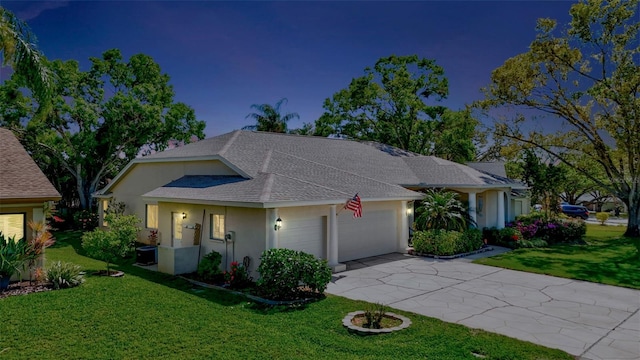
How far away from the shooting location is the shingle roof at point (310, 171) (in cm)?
1328

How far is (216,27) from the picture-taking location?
62.1 feet

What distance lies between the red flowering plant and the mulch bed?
5080mm

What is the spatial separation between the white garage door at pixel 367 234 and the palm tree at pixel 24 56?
1081 cm

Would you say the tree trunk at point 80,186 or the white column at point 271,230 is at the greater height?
the tree trunk at point 80,186

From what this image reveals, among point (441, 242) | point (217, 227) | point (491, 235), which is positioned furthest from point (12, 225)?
point (491, 235)

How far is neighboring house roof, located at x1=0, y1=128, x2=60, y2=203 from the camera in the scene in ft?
37.0

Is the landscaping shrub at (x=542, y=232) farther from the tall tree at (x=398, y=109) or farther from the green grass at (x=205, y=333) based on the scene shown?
the green grass at (x=205, y=333)

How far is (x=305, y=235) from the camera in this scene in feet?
43.4

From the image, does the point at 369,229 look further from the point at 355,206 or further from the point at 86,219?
the point at 86,219

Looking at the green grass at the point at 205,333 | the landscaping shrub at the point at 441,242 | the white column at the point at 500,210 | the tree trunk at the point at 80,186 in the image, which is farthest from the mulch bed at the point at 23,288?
the white column at the point at 500,210

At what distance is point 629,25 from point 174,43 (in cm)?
2844

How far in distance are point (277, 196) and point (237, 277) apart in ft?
9.06

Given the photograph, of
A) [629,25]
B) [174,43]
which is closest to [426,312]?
[174,43]

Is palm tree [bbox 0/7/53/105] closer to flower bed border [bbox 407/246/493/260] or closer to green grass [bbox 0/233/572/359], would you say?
green grass [bbox 0/233/572/359]
